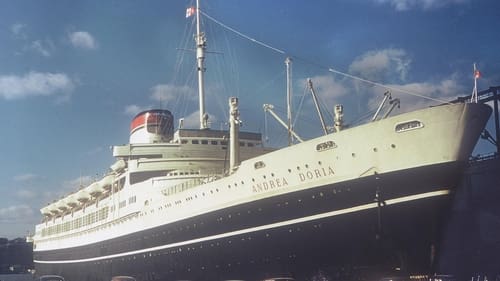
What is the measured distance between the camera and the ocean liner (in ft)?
82.5

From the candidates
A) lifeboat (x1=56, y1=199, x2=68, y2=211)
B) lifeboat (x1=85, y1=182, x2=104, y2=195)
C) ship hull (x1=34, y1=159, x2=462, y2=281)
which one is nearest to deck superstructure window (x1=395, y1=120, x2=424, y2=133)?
ship hull (x1=34, y1=159, x2=462, y2=281)

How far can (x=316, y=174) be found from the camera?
27.3 m

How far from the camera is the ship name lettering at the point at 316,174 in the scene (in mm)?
26902

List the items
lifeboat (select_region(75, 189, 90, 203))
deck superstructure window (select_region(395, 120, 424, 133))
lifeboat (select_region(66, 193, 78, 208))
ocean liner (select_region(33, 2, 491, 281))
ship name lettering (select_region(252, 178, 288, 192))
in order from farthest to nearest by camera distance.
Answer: lifeboat (select_region(66, 193, 78, 208)), lifeboat (select_region(75, 189, 90, 203)), ship name lettering (select_region(252, 178, 288, 192)), deck superstructure window (select_region(395, 120, 424, 133)), ocean liner (select_region(33, 2, 491, 281))

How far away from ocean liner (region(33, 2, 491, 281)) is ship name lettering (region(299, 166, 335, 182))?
0.18 feet

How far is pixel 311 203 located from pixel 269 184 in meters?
2.88

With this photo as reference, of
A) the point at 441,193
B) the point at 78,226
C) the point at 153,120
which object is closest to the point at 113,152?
the point at 153,120

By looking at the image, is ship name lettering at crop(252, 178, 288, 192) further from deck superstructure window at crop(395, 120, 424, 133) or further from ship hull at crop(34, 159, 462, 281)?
deck superstructure window at crop(395, 120, 424, 133)

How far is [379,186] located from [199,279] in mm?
13522

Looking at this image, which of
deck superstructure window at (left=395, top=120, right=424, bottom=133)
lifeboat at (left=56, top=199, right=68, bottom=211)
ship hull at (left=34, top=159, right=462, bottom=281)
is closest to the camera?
deck superstructure window at (left=395, top=120, right=424, bottom=133)

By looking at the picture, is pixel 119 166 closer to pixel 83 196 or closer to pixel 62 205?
pixel 83 196

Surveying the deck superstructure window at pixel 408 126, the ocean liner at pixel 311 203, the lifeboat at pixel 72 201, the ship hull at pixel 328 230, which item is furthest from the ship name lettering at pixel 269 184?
the lifeboat at pixel 72 201

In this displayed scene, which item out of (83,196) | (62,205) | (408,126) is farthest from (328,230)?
(62,205)

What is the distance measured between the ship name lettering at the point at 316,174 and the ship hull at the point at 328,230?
64 centimetres
